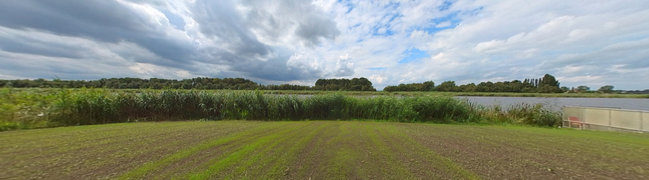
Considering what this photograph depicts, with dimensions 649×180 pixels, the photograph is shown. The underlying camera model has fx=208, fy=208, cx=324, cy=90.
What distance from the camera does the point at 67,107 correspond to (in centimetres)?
925

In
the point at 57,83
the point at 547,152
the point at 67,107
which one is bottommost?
the point at 547,152

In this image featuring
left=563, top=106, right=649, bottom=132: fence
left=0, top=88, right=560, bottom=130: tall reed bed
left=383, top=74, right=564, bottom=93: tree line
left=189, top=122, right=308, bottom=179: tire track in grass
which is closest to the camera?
left=189, top=122, right=308, bottom=179: tire track in grass

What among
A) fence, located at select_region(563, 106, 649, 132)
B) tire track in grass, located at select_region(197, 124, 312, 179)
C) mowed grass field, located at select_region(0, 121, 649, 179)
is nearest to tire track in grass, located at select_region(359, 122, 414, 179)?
mowed grass field, located at select_region(0, 121, 649, 179)

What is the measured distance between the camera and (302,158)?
4.40 metres

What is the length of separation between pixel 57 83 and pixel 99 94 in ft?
21.4

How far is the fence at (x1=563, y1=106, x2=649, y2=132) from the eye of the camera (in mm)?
9742

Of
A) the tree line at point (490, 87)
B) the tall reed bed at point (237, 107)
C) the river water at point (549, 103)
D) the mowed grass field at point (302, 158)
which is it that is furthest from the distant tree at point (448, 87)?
the mowed grass field at point (302, 158)

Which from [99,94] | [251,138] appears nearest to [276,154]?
[251,138]

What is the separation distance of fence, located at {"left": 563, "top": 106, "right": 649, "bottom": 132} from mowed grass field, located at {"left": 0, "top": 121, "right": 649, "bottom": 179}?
266 inches

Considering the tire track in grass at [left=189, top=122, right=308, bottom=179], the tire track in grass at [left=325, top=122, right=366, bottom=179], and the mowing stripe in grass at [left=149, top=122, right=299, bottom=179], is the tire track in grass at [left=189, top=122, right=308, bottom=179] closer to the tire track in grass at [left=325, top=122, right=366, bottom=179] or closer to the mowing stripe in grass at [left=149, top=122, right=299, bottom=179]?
the mowing stripe in grass at [left=149, top=122, right=299, bottom=179]

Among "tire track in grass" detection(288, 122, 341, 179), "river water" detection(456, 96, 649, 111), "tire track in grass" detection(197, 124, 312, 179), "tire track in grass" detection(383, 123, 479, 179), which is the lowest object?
"tire track in grass" detection(383, 123, 479, 179)

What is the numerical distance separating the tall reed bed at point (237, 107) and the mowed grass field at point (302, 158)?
395cm

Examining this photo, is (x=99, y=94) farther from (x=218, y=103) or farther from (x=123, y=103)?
(x=218, y=103)

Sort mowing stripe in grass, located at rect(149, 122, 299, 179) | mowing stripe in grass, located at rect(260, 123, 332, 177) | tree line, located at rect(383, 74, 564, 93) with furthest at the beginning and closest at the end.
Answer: tree line, located at rect(383, 74, 564, 93) < mowing stripe in grass, located at rect(260, 123, 332, 177) < mowing stripe in grass, located at rect(149, 122, 299, 179)
